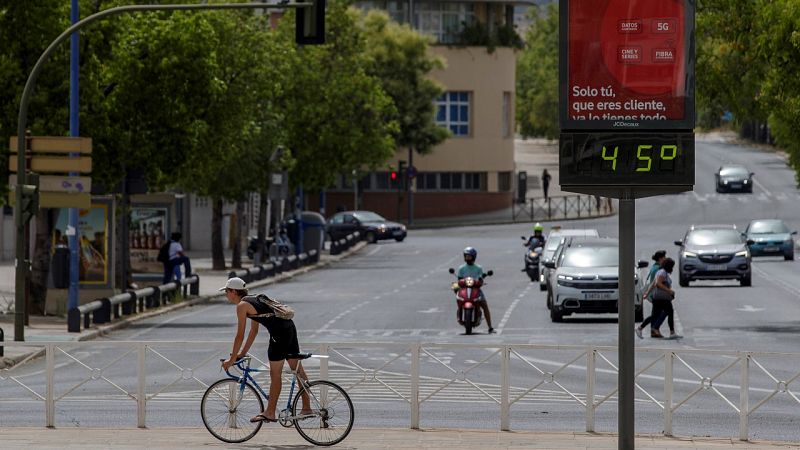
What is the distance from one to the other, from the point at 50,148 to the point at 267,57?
24884mm

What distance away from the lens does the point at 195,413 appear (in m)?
19.9

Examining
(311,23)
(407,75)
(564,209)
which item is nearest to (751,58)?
(311,23)

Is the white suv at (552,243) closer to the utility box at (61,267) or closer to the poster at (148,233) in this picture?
the poster at (148,233)

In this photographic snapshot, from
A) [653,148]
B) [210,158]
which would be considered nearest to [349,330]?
[210,158]

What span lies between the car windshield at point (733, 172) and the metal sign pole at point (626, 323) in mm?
91574

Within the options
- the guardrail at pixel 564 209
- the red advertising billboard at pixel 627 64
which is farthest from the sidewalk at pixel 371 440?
the guardrail at pixel 564 209

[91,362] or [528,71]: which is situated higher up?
[528,71]

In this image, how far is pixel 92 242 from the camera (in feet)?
129

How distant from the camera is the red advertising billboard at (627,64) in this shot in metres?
14.4

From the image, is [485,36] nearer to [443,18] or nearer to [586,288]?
[443,18]

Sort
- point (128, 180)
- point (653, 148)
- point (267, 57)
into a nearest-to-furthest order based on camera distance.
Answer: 1. point (653, 148)
2. point (128, 180)
3. point (267, 57)

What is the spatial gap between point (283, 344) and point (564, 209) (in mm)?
80727

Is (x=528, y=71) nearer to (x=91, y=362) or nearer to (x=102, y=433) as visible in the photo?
(x=91, y=362)

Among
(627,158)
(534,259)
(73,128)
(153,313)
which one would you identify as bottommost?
(153,313)
